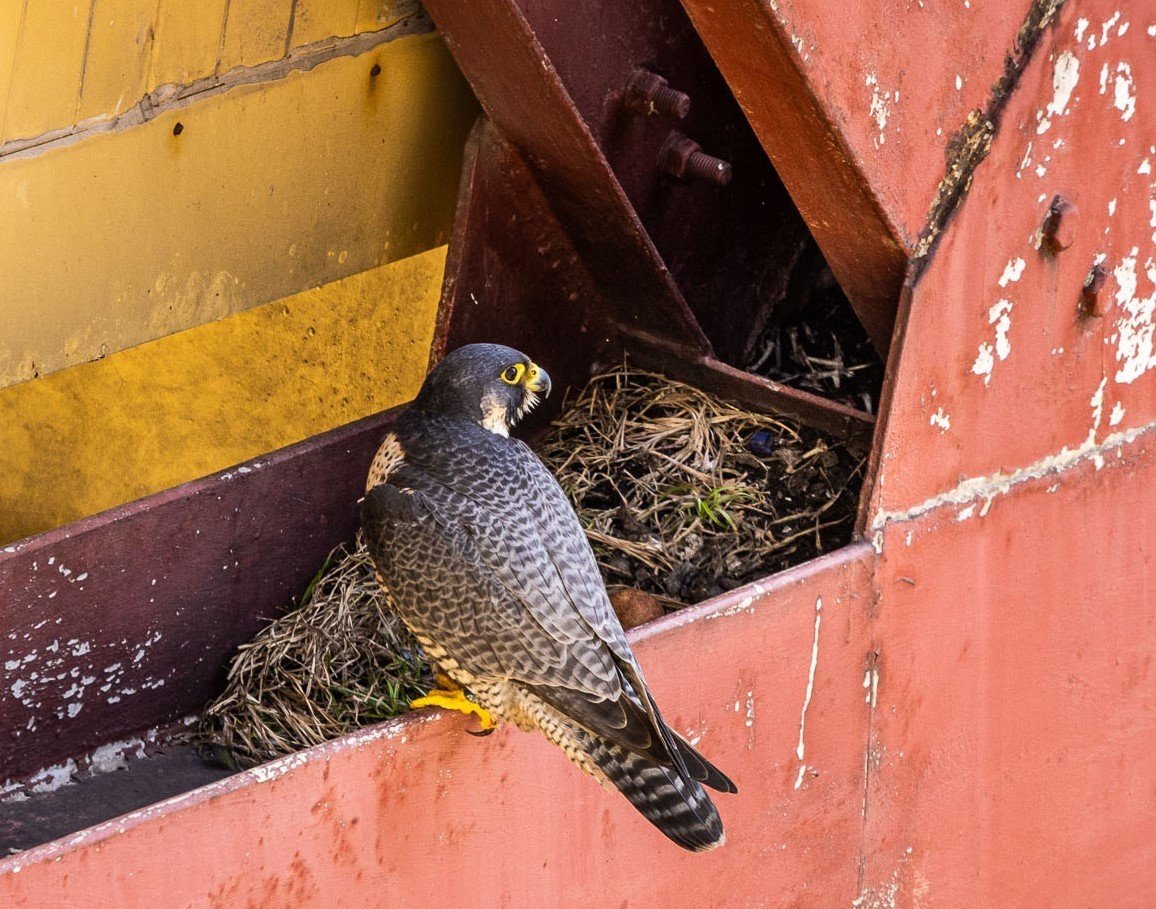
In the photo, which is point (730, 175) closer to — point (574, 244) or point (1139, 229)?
point (574, 244)

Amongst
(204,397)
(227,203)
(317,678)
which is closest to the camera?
(317,678)

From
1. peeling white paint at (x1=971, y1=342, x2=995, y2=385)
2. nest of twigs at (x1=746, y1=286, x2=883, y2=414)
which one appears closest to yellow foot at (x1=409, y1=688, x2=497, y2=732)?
peeling white paint at (x1=971, y1=342, x2=995, y2=385)

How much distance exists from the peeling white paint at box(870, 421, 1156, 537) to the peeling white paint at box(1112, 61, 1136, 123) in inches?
25.3

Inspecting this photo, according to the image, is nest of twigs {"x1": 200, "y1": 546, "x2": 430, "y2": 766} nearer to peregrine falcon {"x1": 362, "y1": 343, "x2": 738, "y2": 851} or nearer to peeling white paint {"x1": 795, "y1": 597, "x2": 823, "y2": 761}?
peregrine falcon {"x1": 362, "y1": 343, "x2": 738, "y2": 851}

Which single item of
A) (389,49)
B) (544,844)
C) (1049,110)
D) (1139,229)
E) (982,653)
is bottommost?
(982,653)

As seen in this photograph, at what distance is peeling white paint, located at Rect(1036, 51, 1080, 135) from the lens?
2633 mm

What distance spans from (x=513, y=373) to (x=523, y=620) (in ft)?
1.97

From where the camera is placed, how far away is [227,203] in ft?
10.5

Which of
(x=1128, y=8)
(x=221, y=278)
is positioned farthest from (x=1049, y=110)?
(x=221, y=278)

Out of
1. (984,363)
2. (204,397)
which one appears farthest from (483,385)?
(204,397)

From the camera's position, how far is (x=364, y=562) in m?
3.24

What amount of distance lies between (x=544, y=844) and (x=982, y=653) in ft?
3.21

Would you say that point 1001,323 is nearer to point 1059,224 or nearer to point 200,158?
point 1059,224

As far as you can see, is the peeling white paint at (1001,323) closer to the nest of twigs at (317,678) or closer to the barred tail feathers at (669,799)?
the barred tail feathers at (669,799)
